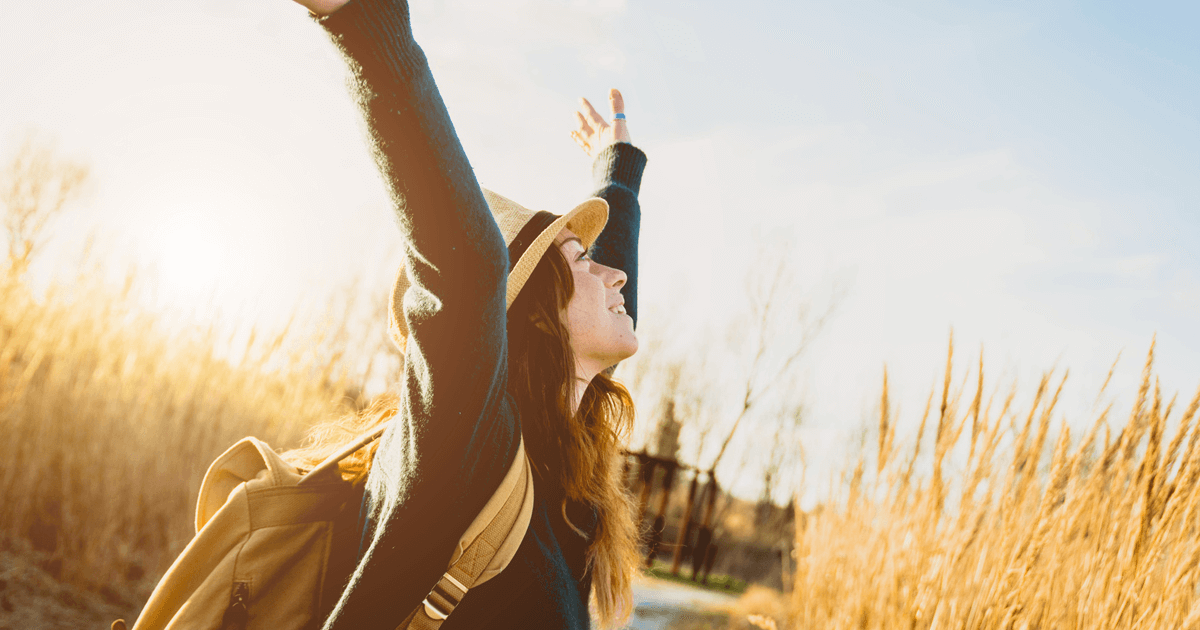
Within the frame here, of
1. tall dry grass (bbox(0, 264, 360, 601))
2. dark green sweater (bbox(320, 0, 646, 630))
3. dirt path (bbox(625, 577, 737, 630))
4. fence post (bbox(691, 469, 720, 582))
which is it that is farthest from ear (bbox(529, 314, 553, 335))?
fence post (bbox(691, 469, 720, 582))

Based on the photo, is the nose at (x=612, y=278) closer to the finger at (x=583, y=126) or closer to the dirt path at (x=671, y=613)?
the finger at (x=583, y=126)

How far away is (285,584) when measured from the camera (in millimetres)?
1079

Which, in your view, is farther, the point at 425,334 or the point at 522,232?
the point at 522,232

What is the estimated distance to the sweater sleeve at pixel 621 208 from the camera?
236cm

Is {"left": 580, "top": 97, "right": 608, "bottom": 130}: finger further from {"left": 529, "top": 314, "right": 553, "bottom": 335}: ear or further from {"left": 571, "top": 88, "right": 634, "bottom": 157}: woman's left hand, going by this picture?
{"left": 529, "top": 314, "right": 553, "bottom": 335}: ear

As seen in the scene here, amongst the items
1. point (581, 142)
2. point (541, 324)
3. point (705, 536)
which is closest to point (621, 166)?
point (581, 142)

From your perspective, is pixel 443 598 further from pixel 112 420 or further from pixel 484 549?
pixel 112 420

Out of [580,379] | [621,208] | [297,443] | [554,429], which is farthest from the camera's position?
[297,443]

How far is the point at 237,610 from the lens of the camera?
102cm

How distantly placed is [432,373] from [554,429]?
0.62m

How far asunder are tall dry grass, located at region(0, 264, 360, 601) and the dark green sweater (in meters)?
3.40

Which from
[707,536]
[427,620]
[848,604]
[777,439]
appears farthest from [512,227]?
[777,439]

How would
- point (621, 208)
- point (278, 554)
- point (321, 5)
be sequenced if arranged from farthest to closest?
point (621, 208)
point (278, 554)
point (321, 5)

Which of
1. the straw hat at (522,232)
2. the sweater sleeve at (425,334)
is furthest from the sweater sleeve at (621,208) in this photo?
the sweater sleeve at (425,334)
